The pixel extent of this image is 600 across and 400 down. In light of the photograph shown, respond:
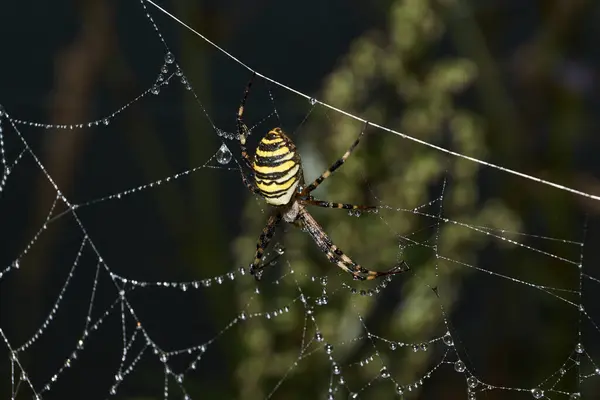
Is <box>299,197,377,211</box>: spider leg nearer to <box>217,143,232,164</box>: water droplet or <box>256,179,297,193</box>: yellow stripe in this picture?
<box>256,179,297,193</box>: yellow stripe

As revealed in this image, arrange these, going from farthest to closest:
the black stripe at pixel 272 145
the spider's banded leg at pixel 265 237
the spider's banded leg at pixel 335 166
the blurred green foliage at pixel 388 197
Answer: the spider's banded leg at pixel 265 237
the blurred green foliage at pixel 388 197
the spider's banded leg at pixel 335 166
the black stripe at pixel 272 145

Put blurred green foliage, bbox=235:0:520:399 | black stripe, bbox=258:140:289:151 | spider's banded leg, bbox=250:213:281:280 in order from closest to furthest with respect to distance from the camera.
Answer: black stripe, bbox=258:140:289:151, blurred green foliage, bbox=235:0:520:399, spider's banded leg, bbox=250:213:281:280

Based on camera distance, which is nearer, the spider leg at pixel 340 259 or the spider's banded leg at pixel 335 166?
the spider's banded leg at pixel 335 166

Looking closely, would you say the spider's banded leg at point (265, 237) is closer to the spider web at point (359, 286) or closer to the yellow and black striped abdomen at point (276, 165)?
the spider web at point (359, 286)

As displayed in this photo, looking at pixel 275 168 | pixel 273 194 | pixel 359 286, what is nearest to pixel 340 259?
pixel 359 286

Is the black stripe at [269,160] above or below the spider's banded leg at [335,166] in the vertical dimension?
below

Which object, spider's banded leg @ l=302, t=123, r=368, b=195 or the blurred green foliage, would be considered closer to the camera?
spider's banded leg @ l=302, t=123, r=368, b=195

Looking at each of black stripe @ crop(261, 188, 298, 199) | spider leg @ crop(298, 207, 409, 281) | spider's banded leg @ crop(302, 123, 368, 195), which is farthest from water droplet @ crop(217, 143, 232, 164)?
spider leg @ crop(298, 207, 409, 281)

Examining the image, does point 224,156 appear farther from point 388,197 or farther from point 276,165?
point 388,197

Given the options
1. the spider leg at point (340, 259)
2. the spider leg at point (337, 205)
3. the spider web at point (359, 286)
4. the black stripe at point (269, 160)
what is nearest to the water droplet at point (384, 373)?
the spider web at point (359, 286)
